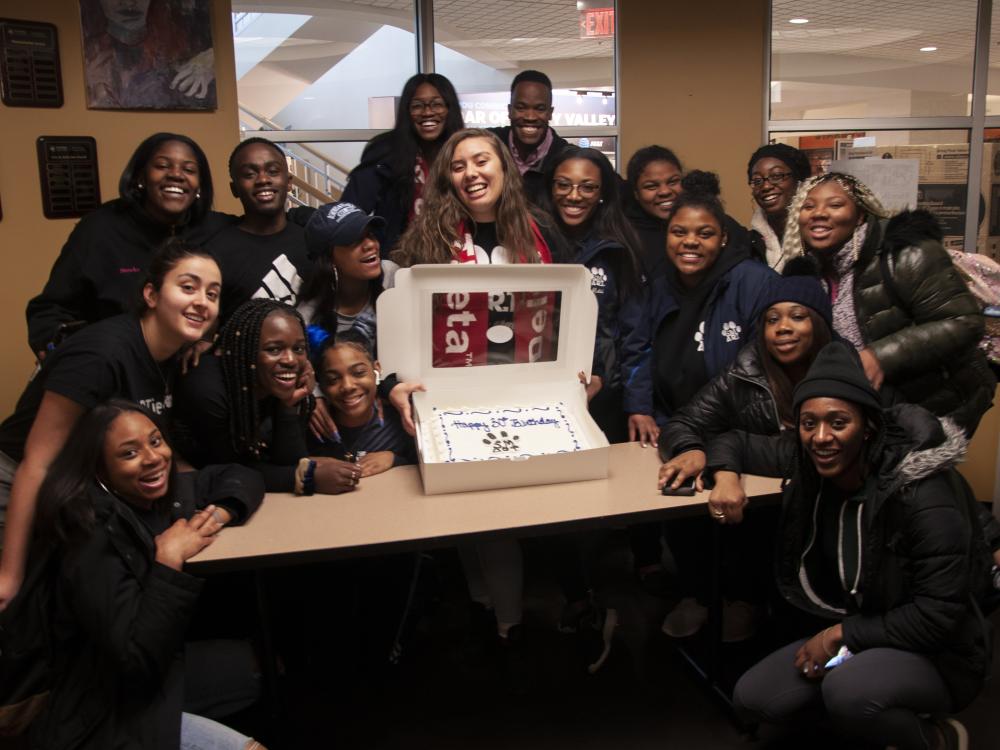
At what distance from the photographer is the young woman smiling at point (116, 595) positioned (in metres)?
1.57

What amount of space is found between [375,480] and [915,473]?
4.41ft

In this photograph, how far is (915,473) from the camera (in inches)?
67.9

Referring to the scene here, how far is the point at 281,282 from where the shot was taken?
2.54 m

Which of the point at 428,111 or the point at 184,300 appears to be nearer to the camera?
the point at 184,300

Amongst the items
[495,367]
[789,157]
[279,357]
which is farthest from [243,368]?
[789,157]

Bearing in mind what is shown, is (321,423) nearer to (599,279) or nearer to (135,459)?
(135,459)

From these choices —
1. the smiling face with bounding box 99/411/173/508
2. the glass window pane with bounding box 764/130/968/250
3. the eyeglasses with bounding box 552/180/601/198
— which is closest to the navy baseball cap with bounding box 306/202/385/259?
the eyeglasses with bounding box 552/180/601/198

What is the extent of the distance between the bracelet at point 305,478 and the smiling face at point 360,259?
0.61 m

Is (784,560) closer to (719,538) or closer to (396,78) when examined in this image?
(719,538)

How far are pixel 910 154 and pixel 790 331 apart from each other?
10.1 feet

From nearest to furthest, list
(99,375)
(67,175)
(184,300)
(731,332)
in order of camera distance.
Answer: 1. (99,375)
2. (184,300)
3. (731,332)
4. (67,175)

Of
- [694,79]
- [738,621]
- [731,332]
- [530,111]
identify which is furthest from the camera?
[694,79]

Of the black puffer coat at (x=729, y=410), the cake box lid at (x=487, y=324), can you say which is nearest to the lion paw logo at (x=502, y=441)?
the cake box lid at (x=487, y=324)

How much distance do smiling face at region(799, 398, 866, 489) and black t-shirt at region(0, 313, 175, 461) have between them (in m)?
1.59
